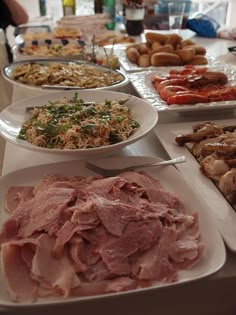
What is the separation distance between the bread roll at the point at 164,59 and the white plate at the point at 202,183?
1.70ft

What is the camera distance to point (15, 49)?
1.66 m

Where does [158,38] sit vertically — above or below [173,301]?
above

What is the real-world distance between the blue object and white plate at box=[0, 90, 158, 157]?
1.20m

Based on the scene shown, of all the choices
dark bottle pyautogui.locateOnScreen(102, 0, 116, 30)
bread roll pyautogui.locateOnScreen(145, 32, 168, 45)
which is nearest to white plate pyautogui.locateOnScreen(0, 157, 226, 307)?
bread roll pyautogui.locateOnScreen(145, 32, 168, 45)

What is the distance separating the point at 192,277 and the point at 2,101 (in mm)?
1254

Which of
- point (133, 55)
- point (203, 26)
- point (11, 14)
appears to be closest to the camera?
point (133, 55)

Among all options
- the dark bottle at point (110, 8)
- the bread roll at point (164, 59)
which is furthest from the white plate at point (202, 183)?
the dark bottle at point (110, 8)

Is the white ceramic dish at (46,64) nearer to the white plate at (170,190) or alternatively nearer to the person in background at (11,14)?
the white plate at (170,190)

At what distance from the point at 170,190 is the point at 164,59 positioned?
33.9 inches

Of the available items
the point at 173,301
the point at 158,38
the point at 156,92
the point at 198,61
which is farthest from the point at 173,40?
the point at 173,301

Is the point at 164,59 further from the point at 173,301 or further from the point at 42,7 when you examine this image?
the point at 42,7

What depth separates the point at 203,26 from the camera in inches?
82.7

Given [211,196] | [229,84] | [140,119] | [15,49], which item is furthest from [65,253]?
[15,49]

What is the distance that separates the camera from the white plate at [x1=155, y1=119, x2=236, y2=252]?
2.20ft
